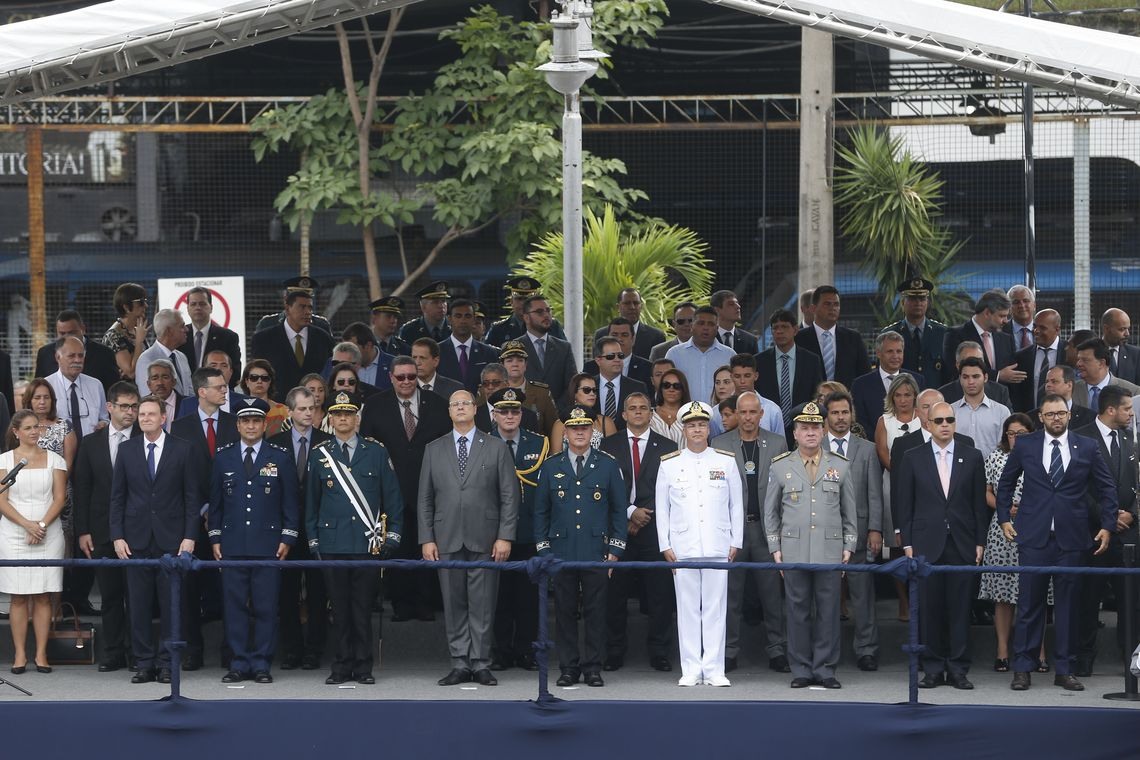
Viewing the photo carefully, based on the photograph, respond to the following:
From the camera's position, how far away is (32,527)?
1096 centimetres

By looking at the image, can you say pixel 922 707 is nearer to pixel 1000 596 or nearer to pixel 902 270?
pixel 1000 596

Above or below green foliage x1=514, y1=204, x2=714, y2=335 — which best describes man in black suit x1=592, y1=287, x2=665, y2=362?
below

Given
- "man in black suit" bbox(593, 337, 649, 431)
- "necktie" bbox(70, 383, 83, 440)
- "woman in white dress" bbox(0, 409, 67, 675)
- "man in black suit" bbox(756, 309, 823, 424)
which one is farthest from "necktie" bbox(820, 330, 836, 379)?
"woman in white dress" bbox(0, 409, 67, 675)

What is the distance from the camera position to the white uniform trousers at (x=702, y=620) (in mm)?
10578

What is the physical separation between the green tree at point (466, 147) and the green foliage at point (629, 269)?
3.41ft

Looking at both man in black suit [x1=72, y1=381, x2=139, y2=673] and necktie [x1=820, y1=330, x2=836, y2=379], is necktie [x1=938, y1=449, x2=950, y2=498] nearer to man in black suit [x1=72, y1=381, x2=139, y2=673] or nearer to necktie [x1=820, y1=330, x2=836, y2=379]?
necktie [x1=820, y1=330, x2=836, y2=379]

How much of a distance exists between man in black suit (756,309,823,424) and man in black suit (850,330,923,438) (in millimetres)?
517

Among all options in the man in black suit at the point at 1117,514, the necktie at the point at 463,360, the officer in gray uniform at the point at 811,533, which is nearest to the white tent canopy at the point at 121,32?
the necktie at the point at 463,360

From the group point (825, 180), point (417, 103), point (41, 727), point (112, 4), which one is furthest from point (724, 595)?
point (417, 103)

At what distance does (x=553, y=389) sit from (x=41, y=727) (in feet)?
16.4

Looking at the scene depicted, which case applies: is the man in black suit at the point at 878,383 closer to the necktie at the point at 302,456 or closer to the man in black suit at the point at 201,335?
the necktie at the point at 302,456

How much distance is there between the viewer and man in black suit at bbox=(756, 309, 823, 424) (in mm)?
12789

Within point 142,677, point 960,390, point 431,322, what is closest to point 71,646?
point 142,677

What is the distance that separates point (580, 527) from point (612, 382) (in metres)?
1.80
